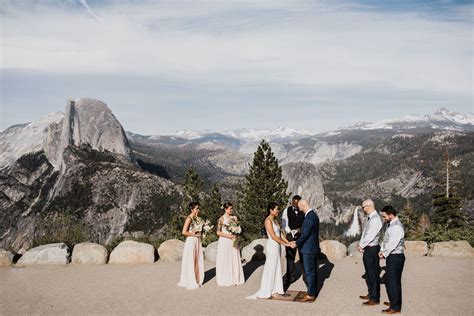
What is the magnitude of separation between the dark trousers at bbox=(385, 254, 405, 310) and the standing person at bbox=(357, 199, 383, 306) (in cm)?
67

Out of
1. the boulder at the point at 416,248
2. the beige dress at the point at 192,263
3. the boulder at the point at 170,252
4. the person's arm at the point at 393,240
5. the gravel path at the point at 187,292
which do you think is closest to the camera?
the person's arm at the point at 393,240

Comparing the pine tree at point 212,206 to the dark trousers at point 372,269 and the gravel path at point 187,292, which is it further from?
A: the dark trousers at point 372,269

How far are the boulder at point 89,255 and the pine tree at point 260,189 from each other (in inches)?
758

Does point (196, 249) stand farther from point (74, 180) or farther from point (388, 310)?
point (74, 180)

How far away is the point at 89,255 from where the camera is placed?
19234mm

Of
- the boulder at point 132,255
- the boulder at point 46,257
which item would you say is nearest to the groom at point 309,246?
the boulder at point 132,255

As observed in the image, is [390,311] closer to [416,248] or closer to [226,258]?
[226,258]

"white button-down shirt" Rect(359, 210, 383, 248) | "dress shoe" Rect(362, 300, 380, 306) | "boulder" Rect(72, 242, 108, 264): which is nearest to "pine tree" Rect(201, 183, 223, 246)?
"boulder" Rect(72, 242, 108, 264)

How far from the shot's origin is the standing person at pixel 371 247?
12132mm

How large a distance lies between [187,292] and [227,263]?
1.69 meters

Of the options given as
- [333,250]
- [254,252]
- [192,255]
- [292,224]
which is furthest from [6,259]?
[333,250]

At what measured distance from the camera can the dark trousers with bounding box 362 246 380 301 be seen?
40.7 ft

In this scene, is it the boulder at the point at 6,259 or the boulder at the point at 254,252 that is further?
the boulder at the point at 254,252

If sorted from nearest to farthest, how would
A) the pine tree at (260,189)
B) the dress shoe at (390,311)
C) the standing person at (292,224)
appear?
the dress shoe at (390,311), the standing person at (292,224), the pine tree at (260,189)
